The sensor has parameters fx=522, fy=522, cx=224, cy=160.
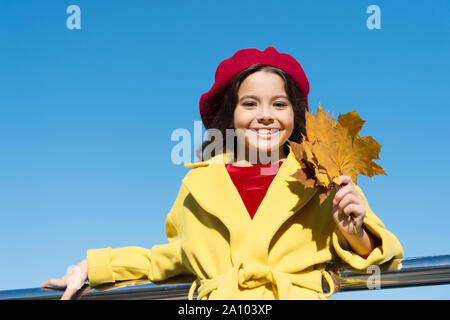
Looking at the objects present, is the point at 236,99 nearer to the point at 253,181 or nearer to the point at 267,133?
the point at 267,133

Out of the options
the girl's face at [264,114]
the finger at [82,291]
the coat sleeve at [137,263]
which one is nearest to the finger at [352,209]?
the girl's face at [264,114]

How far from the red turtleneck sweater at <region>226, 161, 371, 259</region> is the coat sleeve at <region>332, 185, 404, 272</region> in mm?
338

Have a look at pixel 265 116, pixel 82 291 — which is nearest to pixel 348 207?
pixel 265 116

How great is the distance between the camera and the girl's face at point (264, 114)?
2.24 meters

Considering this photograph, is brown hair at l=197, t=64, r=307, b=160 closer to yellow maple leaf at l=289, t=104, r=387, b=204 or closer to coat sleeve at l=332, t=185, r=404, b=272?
yellow maple leaf at l=289, t=104, r=387, b=204

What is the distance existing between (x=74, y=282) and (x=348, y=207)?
1187mm

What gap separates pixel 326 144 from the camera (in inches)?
71.8

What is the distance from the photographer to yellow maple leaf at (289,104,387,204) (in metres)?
1.81

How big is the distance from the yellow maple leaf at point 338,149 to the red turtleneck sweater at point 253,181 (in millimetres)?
337

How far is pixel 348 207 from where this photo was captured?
1.79 m

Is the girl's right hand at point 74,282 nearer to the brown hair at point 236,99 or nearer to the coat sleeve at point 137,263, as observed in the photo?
the coat sleeve at point 137,263

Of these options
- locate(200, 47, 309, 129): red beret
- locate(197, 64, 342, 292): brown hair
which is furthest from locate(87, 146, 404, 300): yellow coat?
locate(200, 47, 309, 129): red beret
